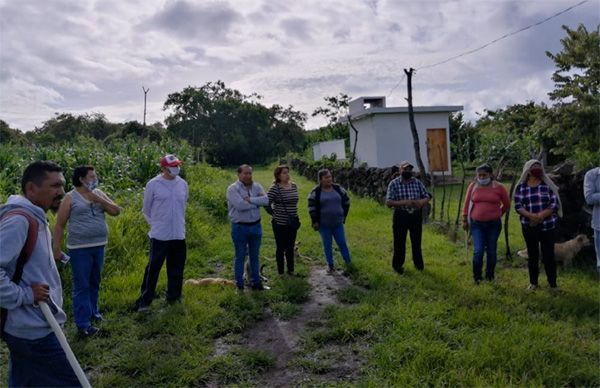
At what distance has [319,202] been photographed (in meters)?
7.46

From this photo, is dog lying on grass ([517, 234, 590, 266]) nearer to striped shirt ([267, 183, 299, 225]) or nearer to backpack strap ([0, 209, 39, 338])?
striped shirt ([267, 183, 299, 225])

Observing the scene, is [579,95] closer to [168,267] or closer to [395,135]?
[395,135]

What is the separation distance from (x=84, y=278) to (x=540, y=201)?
5544 millimetres

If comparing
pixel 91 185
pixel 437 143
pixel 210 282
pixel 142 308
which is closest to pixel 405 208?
pixel 210 282

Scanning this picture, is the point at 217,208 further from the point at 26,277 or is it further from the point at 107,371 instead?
the point at 26,277

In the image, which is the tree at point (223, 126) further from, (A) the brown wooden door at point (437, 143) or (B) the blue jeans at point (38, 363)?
(B) the blue jeans at point (38, 363)

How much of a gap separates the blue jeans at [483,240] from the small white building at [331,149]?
60.9 feet


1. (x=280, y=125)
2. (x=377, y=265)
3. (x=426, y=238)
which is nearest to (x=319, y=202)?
(x=377, y=265)

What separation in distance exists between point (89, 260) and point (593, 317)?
5.52 meters

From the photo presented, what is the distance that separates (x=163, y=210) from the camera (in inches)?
227

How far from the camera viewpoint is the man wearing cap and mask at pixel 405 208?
7.22 meters

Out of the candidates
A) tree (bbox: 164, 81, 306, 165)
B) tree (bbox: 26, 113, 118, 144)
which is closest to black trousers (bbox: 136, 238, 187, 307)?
tree (bbox: 164, 81, 306, 165)

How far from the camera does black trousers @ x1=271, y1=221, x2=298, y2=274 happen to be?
7320 mm

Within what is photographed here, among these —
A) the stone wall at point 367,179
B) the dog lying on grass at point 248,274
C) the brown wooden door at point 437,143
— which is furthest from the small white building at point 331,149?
the dog lying on grass at point 248,274
